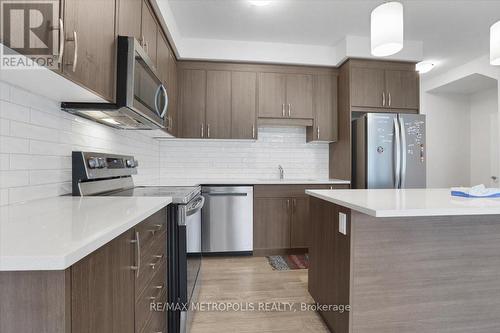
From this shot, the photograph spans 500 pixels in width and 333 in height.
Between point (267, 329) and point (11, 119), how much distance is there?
6.05 ft

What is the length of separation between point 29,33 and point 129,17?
3.10 feet

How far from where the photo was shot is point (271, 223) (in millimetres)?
3197

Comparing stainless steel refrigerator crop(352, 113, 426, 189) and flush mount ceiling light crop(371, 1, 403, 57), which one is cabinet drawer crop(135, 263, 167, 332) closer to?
flush mount ceiling light crop(371, 1, 403, 57)

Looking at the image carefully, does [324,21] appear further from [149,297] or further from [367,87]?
[149,297]

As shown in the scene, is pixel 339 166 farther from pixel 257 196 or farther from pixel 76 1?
pixel 76 1

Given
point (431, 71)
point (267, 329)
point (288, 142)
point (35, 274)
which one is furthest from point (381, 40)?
point (431, 71)

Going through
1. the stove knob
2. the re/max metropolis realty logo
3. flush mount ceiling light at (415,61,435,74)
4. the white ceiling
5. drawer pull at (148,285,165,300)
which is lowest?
drawer pull at (148,285,165,300)

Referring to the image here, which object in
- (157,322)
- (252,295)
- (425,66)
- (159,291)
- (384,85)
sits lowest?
(252,295)

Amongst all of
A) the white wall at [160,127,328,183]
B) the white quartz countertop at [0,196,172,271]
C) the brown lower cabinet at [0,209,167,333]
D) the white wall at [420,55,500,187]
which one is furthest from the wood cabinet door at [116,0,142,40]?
the white wall at [420,55,500,187]

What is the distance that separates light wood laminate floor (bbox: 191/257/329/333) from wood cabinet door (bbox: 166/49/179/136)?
1.58 m

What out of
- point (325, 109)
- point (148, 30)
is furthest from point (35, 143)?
point (325, 109)

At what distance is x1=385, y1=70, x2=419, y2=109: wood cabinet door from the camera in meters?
3.36

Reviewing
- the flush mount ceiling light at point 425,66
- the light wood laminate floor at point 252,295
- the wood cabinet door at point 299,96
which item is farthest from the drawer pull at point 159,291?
the flush mount ceiling light at point 425,66

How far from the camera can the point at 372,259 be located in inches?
57.6
